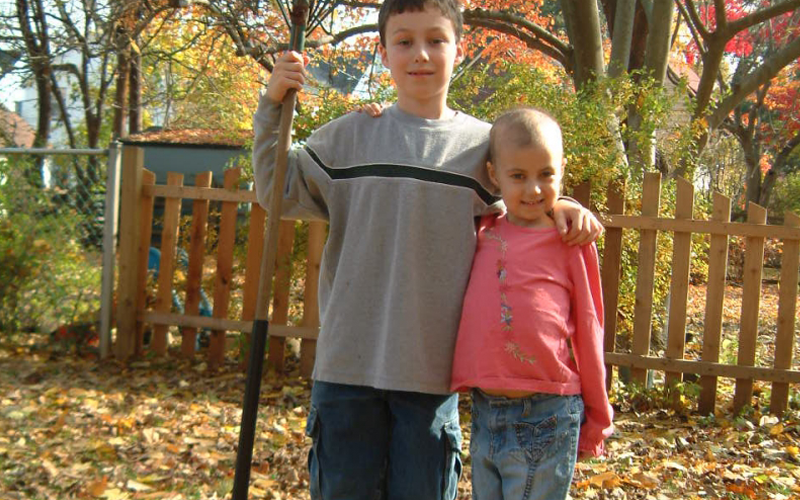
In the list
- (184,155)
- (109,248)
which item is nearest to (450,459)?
(109,248)

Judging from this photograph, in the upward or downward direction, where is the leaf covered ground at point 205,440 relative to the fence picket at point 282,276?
downward

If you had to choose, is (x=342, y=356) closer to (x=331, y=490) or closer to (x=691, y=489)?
(x=331, y=490)

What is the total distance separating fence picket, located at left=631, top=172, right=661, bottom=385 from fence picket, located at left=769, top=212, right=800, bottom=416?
0.81m

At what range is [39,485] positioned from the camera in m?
3.38

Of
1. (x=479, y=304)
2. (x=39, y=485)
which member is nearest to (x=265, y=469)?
(x=39, y=485)

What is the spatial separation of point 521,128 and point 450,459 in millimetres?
855

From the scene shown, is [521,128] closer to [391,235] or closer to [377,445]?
[391,235]

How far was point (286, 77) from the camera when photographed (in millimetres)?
2031

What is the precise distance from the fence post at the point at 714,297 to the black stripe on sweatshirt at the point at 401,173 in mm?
3367

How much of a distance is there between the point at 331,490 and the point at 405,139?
0.90 meters

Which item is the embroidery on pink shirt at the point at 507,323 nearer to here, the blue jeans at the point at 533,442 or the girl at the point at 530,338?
the girl at the point at 530,338

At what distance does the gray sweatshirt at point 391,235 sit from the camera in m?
1.94

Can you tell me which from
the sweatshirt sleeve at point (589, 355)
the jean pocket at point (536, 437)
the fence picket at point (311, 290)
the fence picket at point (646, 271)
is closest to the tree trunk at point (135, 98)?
the fence picket at point (311, 290)

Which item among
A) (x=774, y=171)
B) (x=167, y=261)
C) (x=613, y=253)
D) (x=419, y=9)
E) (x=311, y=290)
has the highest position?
(x=774, y=171)
